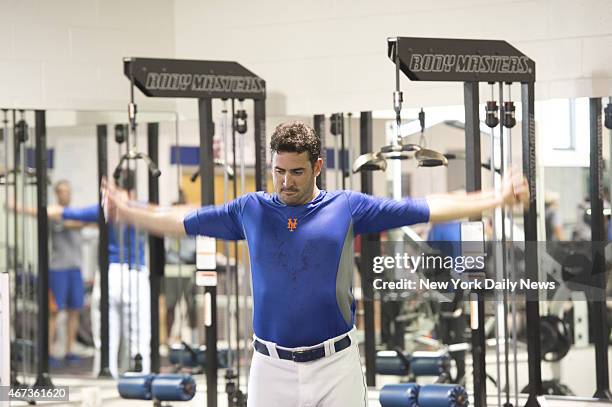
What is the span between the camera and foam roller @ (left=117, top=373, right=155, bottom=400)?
5.98 m

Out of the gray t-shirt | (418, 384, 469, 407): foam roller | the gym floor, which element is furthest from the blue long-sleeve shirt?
the gray t-shirt

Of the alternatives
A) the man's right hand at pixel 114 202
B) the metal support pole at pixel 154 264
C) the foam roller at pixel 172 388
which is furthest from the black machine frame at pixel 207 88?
the man's right hand at pixel 114 202

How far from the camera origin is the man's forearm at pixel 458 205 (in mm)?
3283

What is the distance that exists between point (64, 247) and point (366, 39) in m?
2.60

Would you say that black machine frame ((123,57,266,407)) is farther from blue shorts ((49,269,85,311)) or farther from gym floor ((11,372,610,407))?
blue shorts ((49,269,85,311))

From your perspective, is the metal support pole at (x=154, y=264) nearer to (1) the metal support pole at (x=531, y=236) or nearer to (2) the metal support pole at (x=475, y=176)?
(2) the metal support pole at (x=475, y=176)

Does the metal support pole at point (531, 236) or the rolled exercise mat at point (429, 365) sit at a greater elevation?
the metal support pole at point (531, 236)

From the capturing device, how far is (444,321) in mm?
6570

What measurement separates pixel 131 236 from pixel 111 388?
3.34ft

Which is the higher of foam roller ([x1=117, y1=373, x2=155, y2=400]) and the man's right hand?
the man's right hand

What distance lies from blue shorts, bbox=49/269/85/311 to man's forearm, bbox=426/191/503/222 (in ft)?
14.2

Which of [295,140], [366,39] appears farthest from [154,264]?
[295,140]

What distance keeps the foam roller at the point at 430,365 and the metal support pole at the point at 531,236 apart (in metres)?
0.98

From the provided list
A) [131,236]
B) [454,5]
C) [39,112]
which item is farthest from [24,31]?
[454,5]
